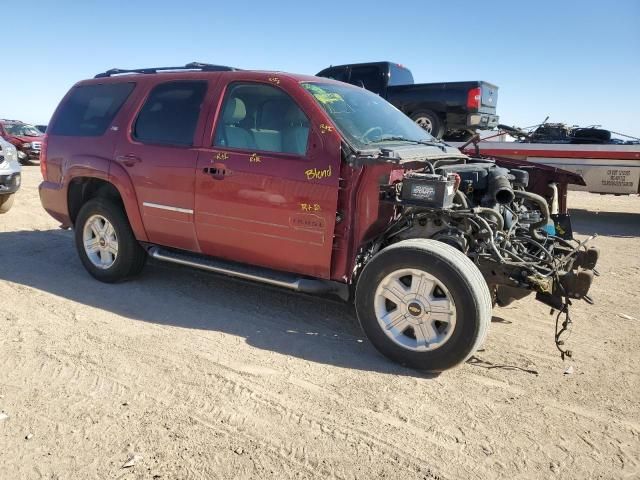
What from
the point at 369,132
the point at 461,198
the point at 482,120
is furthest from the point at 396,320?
the point at 482,120

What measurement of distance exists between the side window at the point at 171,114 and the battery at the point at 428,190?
76.3 inches

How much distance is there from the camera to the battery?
345cm

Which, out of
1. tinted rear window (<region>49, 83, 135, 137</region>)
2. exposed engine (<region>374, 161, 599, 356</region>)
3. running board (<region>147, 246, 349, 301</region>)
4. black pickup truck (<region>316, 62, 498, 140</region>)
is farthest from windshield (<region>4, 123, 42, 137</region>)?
exposed engine (<region>374, 161, 599, 356</region>)

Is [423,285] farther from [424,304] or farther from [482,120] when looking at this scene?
[482,120]

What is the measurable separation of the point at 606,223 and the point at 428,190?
8.14m

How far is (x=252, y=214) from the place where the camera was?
412 cm

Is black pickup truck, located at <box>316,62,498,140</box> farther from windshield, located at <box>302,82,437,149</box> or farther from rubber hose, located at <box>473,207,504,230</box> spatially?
rubber hose, located at <box>473,207,504,230</box>

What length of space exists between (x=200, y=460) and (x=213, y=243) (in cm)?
218

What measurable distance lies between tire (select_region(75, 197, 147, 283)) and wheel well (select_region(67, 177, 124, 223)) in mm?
119

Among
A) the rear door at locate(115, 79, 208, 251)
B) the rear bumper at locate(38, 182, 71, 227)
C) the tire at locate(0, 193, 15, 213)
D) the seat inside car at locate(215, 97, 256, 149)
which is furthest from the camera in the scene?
the tire at locate(0, 193, 15, 213)

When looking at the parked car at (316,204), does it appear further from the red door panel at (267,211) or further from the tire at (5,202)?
the tire at (5,202)

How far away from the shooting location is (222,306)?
15.1 feet

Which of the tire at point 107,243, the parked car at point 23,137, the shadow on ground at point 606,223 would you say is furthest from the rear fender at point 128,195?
the parked car at point 23,137

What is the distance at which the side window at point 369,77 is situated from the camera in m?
12.2
